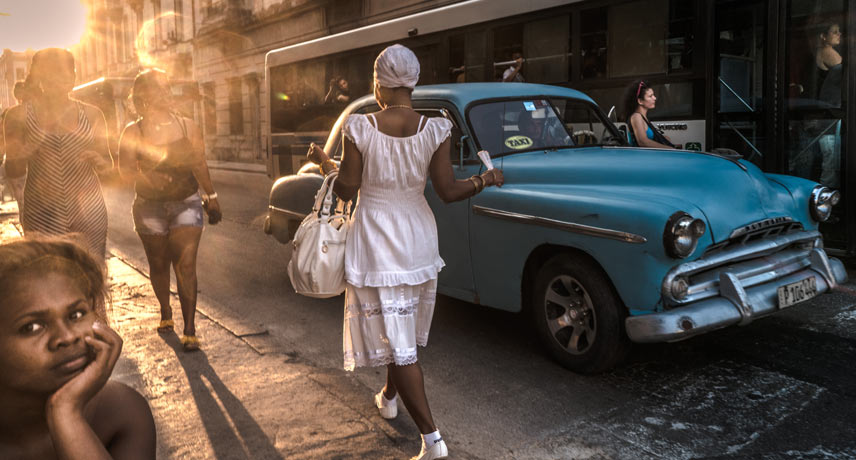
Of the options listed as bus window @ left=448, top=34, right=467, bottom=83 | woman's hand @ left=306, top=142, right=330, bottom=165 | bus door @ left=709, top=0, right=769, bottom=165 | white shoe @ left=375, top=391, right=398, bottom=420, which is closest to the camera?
woman's hand @ left=306, top=142, right=330, bottom=165

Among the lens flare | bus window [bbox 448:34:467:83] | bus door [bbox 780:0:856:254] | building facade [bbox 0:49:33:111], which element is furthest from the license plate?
building facade [bbox 0:49:33:111]

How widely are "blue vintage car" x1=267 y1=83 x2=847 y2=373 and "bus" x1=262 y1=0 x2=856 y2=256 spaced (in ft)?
8.42

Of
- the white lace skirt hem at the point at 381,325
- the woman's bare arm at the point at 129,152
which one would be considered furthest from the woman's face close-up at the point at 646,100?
the woman's bare arm at the point at 129,152

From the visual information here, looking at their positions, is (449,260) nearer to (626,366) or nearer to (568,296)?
(568,296)

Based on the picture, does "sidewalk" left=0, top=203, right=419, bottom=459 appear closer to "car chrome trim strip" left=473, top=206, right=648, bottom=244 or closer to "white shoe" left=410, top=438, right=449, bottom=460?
"white shoe" left=410, top=438, right=449, bottom=460

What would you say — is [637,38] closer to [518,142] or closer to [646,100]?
[646,100]

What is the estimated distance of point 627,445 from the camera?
11.0ft

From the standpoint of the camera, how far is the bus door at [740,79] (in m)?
7.32

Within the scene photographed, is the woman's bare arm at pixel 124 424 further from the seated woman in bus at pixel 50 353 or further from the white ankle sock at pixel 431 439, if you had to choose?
the white ankle sock at pixel 431 439

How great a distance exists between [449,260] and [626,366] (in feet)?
4.42

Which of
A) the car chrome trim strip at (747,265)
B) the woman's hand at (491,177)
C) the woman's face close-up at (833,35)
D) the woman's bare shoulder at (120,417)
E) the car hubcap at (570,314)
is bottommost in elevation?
the car hubcap at (570,314)

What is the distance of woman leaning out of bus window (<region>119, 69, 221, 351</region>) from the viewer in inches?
186

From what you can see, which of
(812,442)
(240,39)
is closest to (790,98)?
(812,442)

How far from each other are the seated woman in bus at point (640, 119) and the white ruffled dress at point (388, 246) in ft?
11.6
